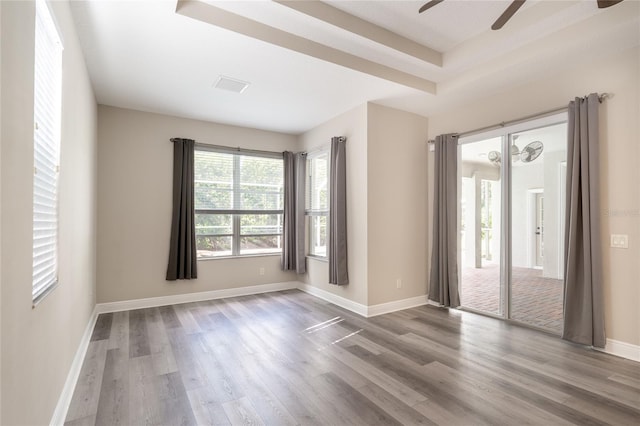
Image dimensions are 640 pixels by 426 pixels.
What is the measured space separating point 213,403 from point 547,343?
3.10 metres

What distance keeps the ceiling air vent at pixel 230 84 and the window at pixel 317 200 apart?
1.74 meters

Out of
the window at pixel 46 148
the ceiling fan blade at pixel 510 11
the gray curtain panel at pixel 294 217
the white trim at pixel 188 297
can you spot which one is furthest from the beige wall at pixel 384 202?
the window at pixel 46 148

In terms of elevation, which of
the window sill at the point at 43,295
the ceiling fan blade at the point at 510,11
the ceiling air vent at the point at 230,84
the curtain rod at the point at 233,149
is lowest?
the window sill at the point at 43,295

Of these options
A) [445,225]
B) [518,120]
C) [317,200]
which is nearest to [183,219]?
[317,200]

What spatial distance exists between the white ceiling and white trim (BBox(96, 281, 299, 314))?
105 inches

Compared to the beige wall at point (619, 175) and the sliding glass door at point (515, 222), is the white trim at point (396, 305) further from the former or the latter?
the beige wall at point (619, 175)

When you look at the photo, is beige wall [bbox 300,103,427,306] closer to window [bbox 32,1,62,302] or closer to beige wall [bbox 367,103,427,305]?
beige wall [bbox 367,103,427,305]

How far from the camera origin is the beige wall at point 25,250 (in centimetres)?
119

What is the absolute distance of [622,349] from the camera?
9.61 feet

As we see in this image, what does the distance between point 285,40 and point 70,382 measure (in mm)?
3127

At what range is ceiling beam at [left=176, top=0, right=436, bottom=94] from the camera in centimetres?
250

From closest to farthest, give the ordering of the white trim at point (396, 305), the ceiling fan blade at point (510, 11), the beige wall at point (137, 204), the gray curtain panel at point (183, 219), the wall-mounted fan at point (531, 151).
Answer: the ceiling fan blade at point (510, 11) < the wall-mounted fan at point (531, 151) < the white trim at point (396, 305) < the beige wall at point (137, 204) < the gray curtain panel at point (183, 219)

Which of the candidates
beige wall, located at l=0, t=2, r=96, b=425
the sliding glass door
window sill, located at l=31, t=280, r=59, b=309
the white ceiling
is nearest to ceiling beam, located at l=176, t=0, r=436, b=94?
the white ceiling

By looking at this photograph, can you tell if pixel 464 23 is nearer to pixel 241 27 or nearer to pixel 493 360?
pixel 241 27
